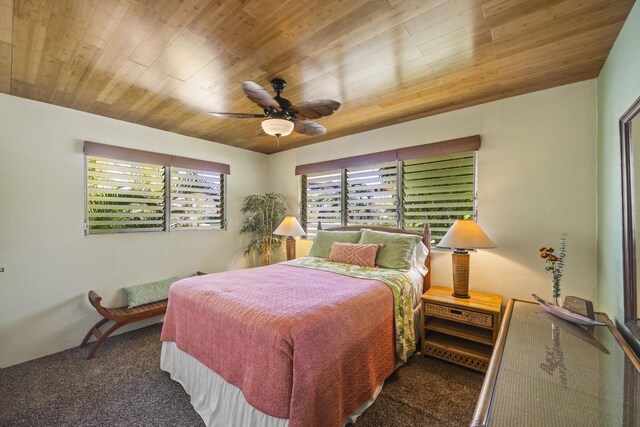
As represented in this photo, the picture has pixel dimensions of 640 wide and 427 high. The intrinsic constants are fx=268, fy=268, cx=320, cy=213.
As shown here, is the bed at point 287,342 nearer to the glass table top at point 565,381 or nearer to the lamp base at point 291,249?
the glass table top at point 565,381

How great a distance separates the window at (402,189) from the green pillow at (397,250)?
15.8 inches

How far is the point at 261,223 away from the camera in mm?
4516

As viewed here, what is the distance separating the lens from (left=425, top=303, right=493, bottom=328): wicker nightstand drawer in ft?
7.35

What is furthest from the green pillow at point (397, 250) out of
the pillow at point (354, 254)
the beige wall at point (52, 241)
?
the beige wall at point (52, 241)

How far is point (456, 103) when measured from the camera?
2.79 m

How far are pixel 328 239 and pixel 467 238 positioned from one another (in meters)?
1.64

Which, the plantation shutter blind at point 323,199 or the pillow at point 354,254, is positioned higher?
the plantation shutter blind at point 323,199

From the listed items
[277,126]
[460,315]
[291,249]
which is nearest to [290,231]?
[291,249]

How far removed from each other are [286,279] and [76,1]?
222 cm

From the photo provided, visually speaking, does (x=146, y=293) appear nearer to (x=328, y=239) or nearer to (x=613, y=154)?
(x=328, y=239)

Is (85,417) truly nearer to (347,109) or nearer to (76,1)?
(76,1)

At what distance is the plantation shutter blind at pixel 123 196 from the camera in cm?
307

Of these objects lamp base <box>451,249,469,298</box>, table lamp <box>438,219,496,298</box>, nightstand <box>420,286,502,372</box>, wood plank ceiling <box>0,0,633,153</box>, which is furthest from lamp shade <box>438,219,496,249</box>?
wood plank ceiling <box>0,0,633,153</box>

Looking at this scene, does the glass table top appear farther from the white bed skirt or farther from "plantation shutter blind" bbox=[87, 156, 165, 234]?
"plantation shutter blind" bbox=[87, 156, 165, 234]
